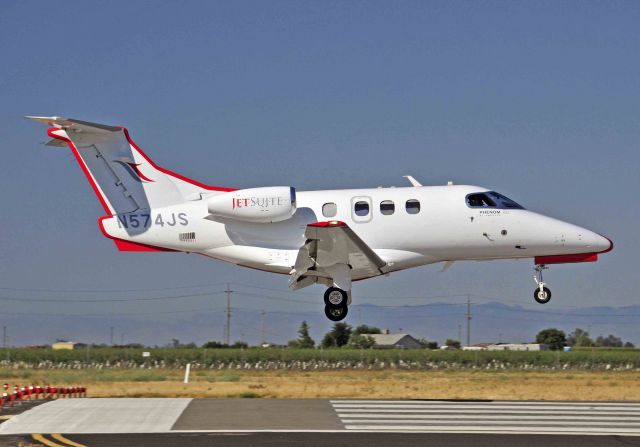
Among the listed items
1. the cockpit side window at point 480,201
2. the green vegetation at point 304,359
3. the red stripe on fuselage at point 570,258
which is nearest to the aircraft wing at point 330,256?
the cockpit side window at point 480,201

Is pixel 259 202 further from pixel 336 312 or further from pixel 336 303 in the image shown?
pixel 336 312

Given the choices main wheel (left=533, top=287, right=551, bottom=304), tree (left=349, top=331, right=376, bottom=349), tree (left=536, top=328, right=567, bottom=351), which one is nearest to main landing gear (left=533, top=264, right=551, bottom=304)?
main wheel (left=533, top=287, right=551, bottom=304)

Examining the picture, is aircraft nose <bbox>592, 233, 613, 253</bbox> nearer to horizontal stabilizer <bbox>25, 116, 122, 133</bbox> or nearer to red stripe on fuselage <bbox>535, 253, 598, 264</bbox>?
red stripe on fuselage <bbox>535, 253, 598, 264</bbox>

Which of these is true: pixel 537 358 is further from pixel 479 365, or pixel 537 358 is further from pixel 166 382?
pixel 166 382

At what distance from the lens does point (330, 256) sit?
26.0 metres

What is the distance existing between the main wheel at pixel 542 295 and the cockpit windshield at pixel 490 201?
8.08 feet

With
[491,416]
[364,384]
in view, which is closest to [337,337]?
[364,384]

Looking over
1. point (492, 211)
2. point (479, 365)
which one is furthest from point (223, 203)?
point (479, 365)

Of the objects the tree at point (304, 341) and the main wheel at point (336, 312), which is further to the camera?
the tree at point (304, 341)

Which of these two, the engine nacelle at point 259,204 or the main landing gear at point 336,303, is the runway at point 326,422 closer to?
the main landing gear at point 336,303

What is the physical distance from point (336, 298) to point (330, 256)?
51.8 inches

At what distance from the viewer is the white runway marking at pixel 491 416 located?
19344 mm

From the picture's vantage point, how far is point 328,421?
1984 cm

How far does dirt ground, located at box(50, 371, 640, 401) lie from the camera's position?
98.8ft
